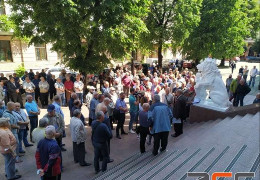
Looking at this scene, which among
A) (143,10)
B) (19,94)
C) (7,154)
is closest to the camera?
(7,154)

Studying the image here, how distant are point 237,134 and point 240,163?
184cm

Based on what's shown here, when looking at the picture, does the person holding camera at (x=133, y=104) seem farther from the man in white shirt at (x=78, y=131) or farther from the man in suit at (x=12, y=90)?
the man in suit at (x=12, y=90)

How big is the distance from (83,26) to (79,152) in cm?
661

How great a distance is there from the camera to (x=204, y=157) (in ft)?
16.0

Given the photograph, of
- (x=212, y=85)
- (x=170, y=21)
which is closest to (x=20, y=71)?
(x=170, y=21)

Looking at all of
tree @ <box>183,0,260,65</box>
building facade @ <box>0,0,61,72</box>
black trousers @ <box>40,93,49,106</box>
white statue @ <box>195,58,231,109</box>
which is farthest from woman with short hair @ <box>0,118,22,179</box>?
tree @ <box>183,0,260,65</box>

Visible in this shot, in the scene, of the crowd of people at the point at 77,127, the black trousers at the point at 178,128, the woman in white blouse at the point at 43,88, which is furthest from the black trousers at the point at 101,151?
the woman in white blouse at the point at 43,88

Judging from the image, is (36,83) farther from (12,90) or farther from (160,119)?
(160,119)

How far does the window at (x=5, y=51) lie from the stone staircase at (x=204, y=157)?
2014 centimetres

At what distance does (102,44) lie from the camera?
11289 millimetres

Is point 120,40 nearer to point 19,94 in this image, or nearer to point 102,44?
point 102,44

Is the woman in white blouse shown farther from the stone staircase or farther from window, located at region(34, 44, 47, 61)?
window, located at region(34, 44, 47, 61)

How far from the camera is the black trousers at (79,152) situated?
5.84 m

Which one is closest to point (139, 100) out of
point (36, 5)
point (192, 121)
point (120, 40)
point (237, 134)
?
point (192, 121)
